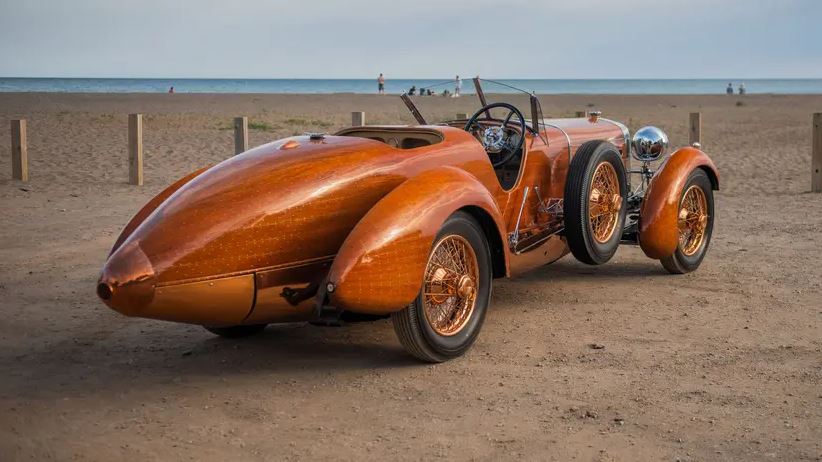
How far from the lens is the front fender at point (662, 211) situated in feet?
24.5

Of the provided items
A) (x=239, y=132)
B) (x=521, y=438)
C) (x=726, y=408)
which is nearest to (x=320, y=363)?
Answer: (x=521, y=438)

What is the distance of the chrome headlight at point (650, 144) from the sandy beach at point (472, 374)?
0.98 m

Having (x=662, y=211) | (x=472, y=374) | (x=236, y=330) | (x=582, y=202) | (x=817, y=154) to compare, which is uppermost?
(x=817, y=154)

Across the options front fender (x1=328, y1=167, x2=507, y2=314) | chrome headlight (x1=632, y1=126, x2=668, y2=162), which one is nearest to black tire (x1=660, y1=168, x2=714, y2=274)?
chrome headlight (x1=632, y1=126, x2=668, y2=162)

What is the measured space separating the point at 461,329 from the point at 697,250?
11.0 feet

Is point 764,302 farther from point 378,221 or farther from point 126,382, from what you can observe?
point 126,382

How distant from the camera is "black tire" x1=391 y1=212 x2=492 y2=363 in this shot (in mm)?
5270

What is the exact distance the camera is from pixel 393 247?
5.05m

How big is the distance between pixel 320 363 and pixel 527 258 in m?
1.81

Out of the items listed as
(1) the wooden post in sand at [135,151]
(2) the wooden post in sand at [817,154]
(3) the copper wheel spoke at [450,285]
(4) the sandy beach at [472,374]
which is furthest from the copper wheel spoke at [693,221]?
(1) the wooden post in sand at [135,151]

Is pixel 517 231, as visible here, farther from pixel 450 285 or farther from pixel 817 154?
pixel 817 154

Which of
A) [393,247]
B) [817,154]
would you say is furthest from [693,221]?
[817,154]

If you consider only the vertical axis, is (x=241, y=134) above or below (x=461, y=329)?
above

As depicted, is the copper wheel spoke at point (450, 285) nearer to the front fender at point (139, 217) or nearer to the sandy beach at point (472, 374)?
the sandy beach at point (472, 374)
